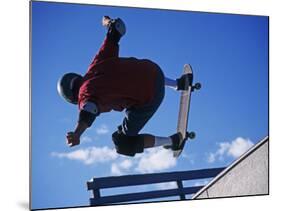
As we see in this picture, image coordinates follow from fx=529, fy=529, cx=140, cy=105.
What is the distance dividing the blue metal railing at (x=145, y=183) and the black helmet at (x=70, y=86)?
1.78 feet

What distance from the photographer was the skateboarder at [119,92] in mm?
3346

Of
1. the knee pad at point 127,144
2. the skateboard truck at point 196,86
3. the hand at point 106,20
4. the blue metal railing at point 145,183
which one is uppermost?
the hand at point 106,20

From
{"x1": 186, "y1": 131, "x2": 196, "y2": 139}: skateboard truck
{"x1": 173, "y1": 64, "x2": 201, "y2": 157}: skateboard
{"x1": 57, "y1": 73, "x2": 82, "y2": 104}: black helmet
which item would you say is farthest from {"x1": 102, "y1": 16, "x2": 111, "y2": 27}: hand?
{"x1": 186, "y1": 131, "x2": 196, "y2": 139}: skateboard truck

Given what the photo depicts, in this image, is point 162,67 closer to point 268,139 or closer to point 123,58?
point 123,58

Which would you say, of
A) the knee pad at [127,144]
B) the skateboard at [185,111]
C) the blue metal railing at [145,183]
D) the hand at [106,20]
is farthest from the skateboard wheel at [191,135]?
the hand at [106,20]

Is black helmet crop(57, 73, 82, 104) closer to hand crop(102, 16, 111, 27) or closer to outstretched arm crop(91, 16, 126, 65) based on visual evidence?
outstretched arm crop(91, 16, 126, 65)

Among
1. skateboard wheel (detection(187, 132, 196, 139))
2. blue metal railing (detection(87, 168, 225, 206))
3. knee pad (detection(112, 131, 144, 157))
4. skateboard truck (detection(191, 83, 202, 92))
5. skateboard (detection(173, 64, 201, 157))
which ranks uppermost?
skateboard truck (detection(191, 83, 202, 92))

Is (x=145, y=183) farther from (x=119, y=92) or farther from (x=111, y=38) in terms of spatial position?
(x=111, y=38)

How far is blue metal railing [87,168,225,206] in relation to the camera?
11.2ft

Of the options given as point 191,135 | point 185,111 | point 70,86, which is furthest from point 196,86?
point 70,86

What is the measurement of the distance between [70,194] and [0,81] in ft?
2.70

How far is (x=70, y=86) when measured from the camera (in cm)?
335

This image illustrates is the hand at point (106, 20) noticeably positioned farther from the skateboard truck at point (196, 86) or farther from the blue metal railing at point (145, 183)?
the blue metal railing at point (145, 183)

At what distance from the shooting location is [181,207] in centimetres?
359
